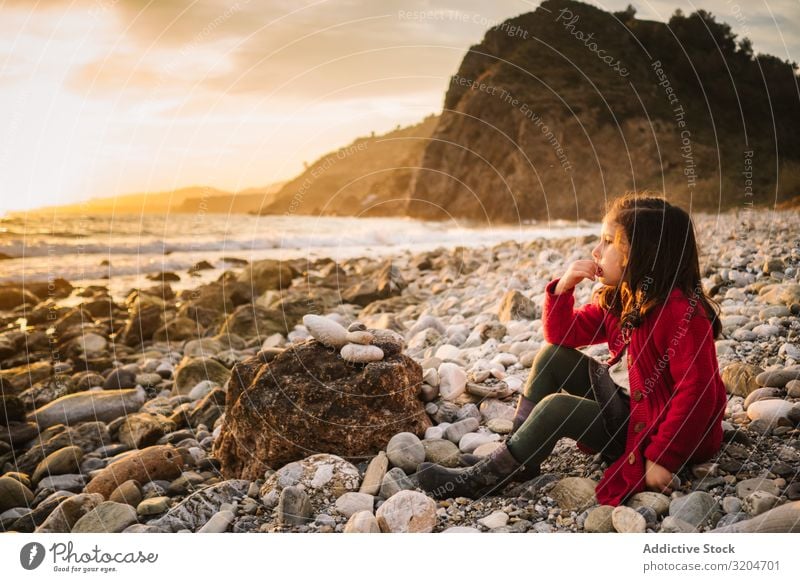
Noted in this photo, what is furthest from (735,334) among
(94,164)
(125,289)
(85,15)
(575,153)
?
(575,153)

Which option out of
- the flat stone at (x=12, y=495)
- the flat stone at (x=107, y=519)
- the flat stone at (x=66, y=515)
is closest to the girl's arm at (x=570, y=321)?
the flat stone at (x=107, y=519)

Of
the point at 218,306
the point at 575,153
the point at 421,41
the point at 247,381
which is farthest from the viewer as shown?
the point at 575,153

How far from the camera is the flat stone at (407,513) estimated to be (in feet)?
8.83

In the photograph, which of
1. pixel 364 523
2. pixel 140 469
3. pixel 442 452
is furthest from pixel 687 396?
pixel 140 469

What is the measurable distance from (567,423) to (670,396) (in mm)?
451

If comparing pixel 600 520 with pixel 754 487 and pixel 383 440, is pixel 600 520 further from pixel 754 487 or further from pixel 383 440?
pixel 383 440

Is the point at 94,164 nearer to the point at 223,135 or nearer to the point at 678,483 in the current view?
the point at 223,135

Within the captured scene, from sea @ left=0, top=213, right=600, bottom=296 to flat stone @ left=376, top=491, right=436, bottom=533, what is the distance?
10135 mm

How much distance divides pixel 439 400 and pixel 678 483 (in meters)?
1.47

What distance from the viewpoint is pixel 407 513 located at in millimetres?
2709

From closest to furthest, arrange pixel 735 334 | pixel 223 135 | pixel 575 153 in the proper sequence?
pixel 735 334 → pixel 223 135 → pixel 575 153

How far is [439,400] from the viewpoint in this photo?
367cm

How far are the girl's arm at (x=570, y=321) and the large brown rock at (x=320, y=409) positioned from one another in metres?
0.91

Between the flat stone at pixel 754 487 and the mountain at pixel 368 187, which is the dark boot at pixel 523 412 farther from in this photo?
the mountain at pixel 368 187
